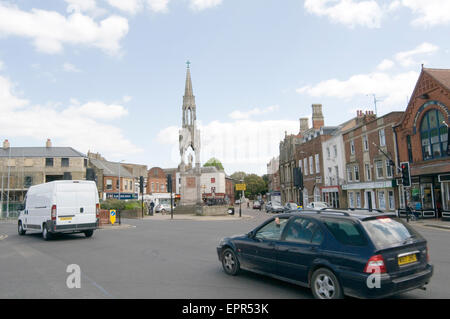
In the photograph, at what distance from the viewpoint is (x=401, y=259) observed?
518cm

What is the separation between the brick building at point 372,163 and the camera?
29016 mm

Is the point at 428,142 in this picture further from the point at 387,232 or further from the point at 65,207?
the point at 65,207

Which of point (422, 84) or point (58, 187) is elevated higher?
point (422, 84)

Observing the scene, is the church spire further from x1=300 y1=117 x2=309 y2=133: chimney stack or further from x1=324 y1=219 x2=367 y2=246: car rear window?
x1=324 y1=219 x2=367 y2=246: car rear window

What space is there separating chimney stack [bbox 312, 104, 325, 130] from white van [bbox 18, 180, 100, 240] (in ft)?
138

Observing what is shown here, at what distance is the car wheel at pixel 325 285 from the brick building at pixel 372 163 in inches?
981

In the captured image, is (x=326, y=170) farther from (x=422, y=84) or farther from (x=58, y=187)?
(x=58, y=187)

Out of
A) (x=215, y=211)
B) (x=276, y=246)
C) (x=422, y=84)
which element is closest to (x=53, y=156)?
(x=215, y=211)

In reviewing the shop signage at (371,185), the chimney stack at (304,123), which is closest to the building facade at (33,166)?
the chimney stack at (304,123)

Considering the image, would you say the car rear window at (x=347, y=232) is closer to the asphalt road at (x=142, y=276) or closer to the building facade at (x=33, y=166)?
the asphalt road at (x=142, y=276)

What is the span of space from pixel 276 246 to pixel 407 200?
24.1 meters

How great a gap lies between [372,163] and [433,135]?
7.82 metres

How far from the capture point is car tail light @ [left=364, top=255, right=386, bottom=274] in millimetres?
4871

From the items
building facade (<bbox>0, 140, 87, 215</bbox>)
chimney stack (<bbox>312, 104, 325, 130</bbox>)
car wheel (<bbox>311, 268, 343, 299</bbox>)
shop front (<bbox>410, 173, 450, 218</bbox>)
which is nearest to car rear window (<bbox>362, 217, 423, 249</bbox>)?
car wheel (<bbox>311, 268, 343, 299</bbox>)
